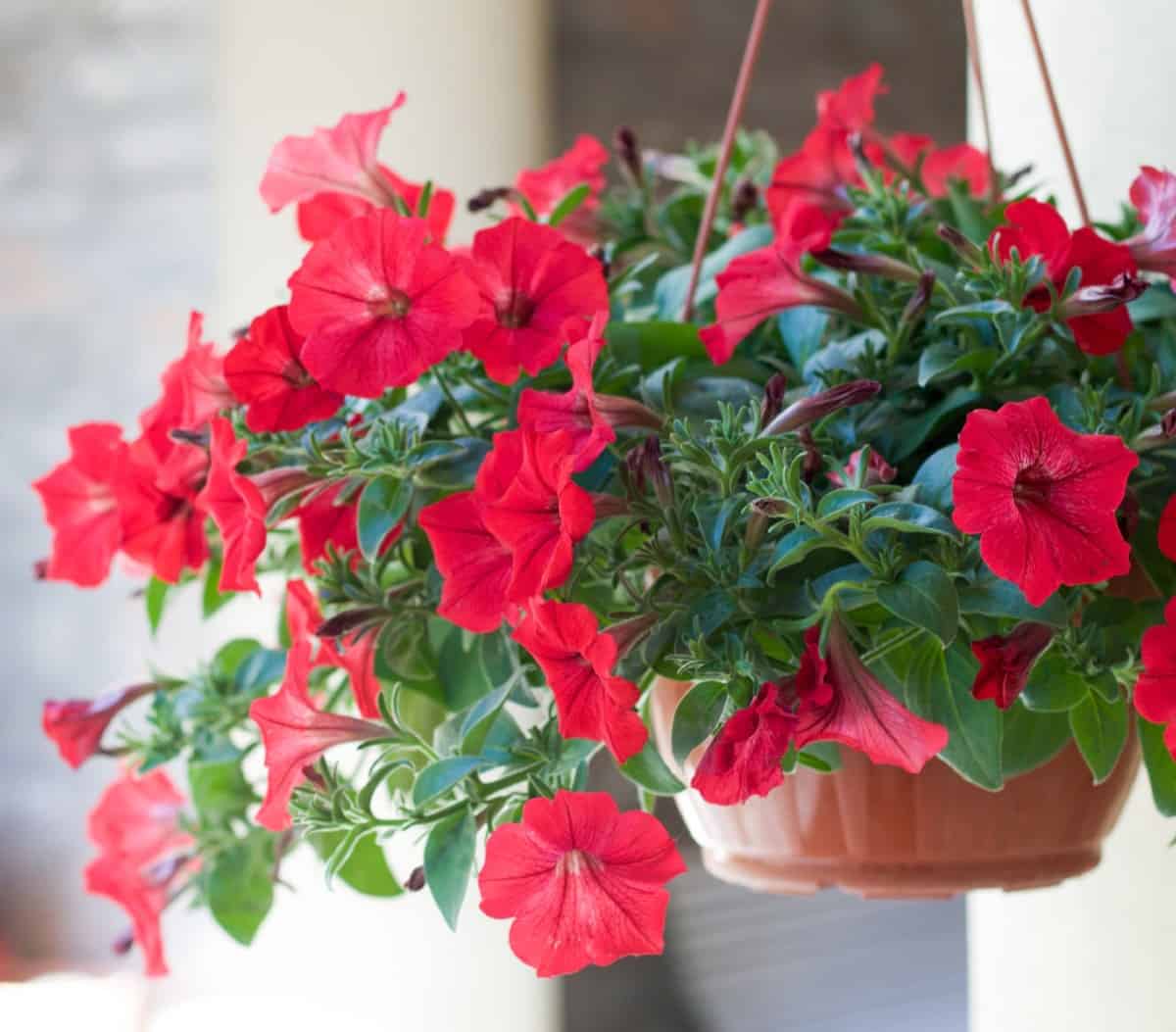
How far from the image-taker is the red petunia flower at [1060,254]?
1.61 feet

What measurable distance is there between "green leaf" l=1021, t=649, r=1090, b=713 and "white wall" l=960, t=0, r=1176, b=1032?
323mm

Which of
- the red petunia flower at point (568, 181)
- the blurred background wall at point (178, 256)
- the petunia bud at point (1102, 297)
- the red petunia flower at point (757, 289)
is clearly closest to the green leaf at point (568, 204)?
the red petunia flower at point (568, 181)

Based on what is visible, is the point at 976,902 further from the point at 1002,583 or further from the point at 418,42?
the point at 418,42

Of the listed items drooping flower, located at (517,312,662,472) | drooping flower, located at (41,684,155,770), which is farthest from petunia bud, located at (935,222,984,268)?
drooping flower, located at (41,684,155,770)

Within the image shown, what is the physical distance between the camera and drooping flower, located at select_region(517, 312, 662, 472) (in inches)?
16.6

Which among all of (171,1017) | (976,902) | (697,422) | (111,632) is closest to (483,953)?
(171,1017)

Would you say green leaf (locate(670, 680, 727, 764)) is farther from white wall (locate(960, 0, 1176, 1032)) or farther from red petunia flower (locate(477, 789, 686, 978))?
white wall (locate(960, 0, 1176, 1032))

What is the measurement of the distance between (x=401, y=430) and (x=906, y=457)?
193 mm

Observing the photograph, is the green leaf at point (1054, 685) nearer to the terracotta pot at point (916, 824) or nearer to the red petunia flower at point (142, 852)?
the terracotta pot at point (916, 824)

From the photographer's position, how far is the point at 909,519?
1.35 feet

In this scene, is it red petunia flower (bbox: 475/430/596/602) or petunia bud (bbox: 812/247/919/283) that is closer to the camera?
red petunia flower (bbox: 475/430/596/602)

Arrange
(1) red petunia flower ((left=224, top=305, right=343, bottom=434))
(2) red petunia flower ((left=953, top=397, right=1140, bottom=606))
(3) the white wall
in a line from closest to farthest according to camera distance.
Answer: (2) red petunia flower ((left=953, top=397, right=1140, bottom=606)) < (1) red petunia flower ((left=224, top=305, right=343, bottom=434)) < (3) the white wall

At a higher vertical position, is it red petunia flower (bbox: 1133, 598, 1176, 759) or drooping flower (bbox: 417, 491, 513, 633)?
drooping flower (bbox: 417, 491, 513, 633)

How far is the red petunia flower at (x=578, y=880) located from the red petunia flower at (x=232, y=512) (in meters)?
0.13
